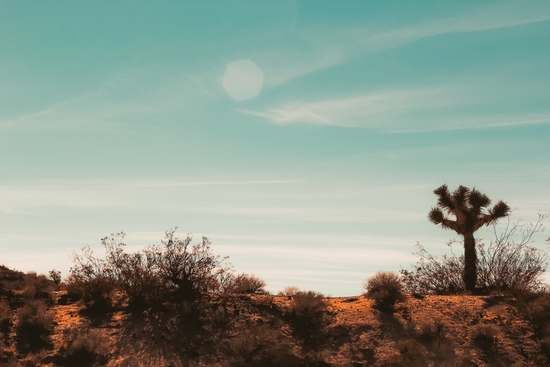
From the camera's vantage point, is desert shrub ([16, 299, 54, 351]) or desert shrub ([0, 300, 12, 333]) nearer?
desert shrub ([16, 299, 54, 351])

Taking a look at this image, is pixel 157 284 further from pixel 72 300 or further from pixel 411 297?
pixel 411 297

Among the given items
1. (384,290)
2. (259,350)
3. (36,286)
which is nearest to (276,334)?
(259,350)

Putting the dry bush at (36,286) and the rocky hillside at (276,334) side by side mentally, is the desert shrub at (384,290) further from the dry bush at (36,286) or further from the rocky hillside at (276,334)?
the dry bush at (36,286)

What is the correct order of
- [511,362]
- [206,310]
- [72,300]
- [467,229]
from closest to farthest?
[511,362] → [206,310] → [72,300] → [467,229]

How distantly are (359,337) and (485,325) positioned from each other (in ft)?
15.4

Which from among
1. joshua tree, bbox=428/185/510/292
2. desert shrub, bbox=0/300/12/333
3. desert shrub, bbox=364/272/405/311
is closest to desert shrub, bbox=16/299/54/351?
desert shrub, bbox=0/300/12/333

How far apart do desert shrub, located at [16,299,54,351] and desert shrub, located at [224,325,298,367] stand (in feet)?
21.9

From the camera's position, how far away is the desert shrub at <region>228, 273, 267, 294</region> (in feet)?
80.7

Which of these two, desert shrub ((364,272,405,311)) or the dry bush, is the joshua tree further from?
the dry bush

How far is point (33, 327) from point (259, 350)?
8515mm

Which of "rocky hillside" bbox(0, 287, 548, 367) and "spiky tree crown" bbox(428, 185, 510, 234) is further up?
"spiky tree crown" bbox(428, 185, 510, 234)

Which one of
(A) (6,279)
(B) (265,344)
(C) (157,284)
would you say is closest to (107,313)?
(C) (157,284)

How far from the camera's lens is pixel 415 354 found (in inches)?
766

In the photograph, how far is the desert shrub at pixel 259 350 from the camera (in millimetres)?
19156
